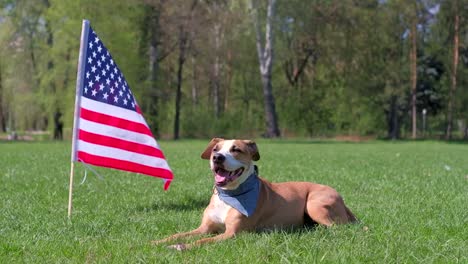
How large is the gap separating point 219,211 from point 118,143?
198 centimetres

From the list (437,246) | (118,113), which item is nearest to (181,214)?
(118,113)

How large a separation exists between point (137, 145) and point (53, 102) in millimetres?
31324

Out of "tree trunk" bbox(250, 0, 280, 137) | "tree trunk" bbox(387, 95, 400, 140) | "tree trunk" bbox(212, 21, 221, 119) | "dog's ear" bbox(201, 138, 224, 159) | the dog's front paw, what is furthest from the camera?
"tree trunk" bbox(387, 95, 400, 140)

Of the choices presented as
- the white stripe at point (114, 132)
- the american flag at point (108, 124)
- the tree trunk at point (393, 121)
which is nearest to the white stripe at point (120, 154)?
the american flag at point (108, 124)

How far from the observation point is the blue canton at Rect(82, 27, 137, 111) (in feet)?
20.9

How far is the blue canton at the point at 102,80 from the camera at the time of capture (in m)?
6.38

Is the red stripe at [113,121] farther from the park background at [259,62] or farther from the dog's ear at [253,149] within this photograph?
the park background at [259,62]

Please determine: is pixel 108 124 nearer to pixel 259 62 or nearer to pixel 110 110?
pixel 110 110

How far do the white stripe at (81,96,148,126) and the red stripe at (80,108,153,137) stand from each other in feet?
0.12

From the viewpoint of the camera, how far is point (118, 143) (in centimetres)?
642

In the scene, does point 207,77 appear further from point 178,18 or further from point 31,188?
point 31,188

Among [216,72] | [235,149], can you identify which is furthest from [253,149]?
[216,72]

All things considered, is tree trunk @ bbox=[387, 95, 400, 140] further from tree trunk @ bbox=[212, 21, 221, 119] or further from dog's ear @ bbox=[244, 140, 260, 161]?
dog's ear @ bbox=[244, 140, 260, 161]

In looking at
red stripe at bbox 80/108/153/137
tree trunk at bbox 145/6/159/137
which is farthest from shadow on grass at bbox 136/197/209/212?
tree trunk at bbox 145/6/159/137
